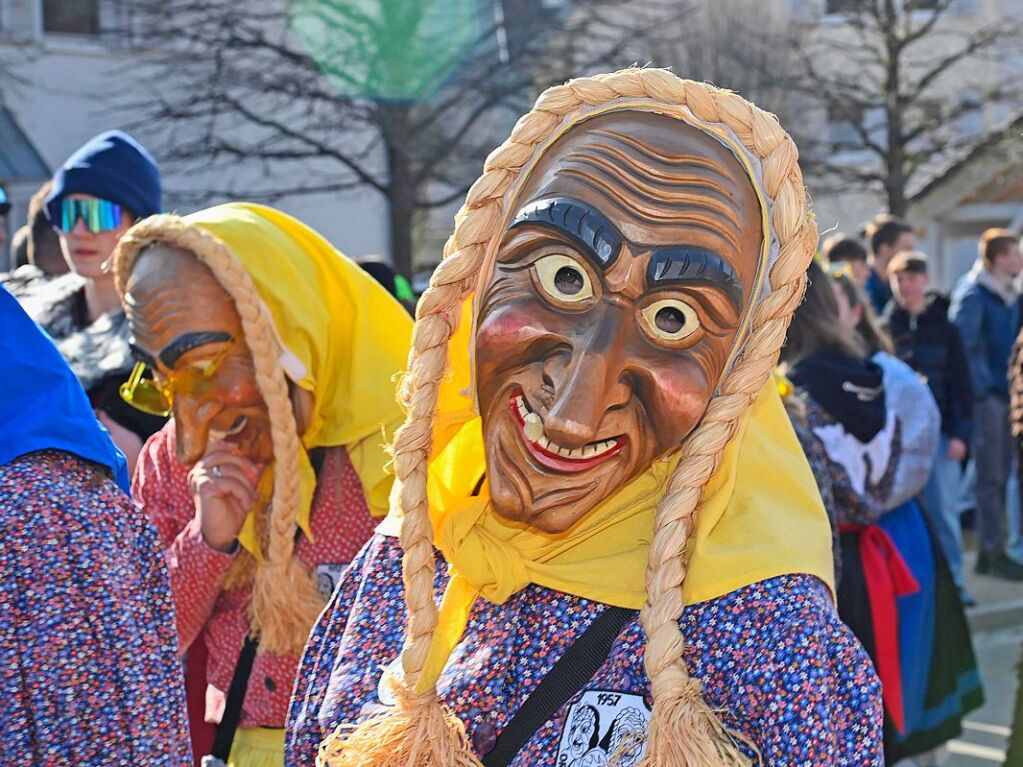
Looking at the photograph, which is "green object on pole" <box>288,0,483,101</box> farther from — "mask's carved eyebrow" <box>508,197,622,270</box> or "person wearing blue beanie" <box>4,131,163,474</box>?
"mask's carved eyebrow" <box>508,197,622,270</box>

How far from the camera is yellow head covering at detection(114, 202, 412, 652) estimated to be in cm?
292

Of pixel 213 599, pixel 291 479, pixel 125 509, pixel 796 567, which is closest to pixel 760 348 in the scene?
pixel 796 567

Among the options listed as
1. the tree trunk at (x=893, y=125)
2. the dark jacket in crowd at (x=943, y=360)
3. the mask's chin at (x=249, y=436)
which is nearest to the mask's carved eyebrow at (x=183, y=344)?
the mask's chin at (x=249, y=436)

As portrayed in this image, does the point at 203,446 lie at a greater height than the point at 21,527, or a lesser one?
lesser

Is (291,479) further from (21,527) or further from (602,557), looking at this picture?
(602,557)

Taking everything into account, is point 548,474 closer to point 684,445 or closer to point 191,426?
point 684,445

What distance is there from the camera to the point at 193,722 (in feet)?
10.4

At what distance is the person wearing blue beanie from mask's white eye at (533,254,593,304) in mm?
2237

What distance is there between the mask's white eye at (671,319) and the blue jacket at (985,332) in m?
6.87

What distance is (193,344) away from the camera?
2871 mm

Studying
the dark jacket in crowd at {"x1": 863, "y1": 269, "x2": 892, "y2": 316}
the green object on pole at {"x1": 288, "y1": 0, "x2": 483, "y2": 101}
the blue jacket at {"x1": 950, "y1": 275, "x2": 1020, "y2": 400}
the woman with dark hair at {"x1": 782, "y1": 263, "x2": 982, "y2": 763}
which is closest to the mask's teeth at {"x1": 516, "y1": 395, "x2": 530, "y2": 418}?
the woman with dark hair at {"x1": 782, "y1": 263, "x2": 982, "y2": 763}

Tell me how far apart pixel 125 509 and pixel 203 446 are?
692 mm

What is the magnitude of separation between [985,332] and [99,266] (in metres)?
6.04

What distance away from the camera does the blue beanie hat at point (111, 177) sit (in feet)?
13.3
